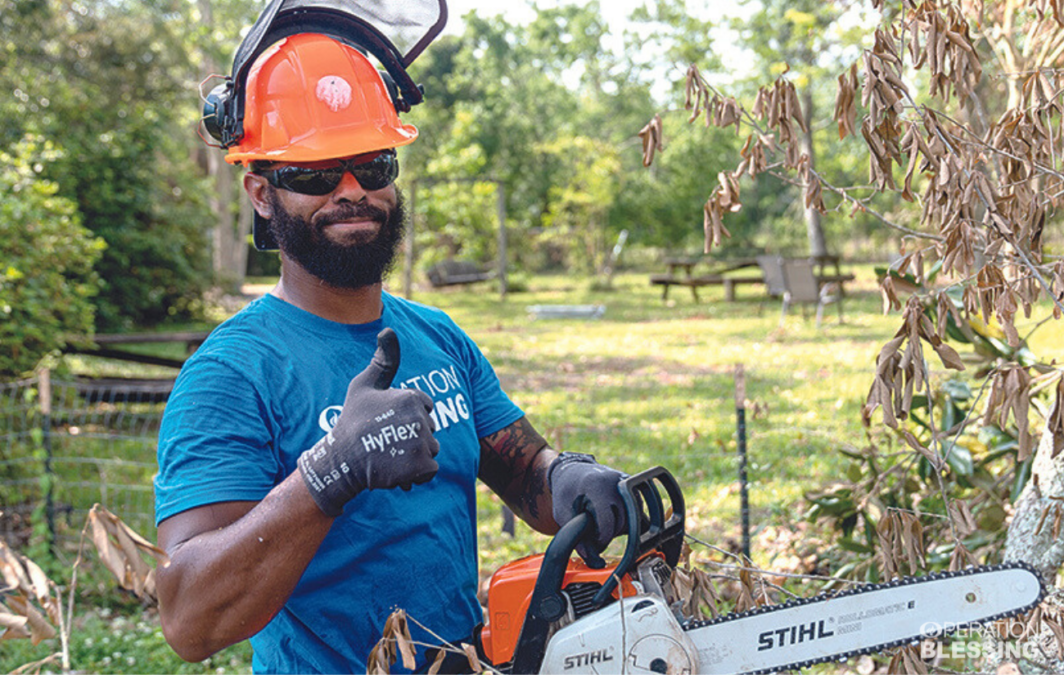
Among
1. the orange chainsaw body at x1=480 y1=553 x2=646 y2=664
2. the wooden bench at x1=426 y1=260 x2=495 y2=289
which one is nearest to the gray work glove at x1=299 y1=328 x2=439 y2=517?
the orange chainsaw body at x1=480 y1=553 x2=646 y2=664

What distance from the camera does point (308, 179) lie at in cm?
189

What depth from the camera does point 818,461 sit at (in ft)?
19.4

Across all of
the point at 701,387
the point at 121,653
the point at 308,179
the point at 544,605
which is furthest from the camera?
the point at 701,387

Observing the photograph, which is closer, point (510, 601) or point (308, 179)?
point (510, 601)

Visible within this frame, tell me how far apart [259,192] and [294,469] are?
0.66m

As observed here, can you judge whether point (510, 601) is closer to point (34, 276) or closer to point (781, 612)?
point (781, 612)

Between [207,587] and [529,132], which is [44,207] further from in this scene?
[529,132]

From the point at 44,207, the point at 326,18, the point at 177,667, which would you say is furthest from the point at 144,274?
the point at 326,18

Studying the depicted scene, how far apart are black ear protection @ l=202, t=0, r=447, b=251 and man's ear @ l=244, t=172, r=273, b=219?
0.20ft

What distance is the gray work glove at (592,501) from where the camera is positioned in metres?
1.63

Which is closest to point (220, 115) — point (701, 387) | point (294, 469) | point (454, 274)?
point (294, 469)

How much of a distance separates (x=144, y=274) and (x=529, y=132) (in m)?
14.1

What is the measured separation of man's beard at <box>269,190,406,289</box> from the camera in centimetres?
190

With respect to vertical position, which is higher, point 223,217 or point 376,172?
point 376,172
